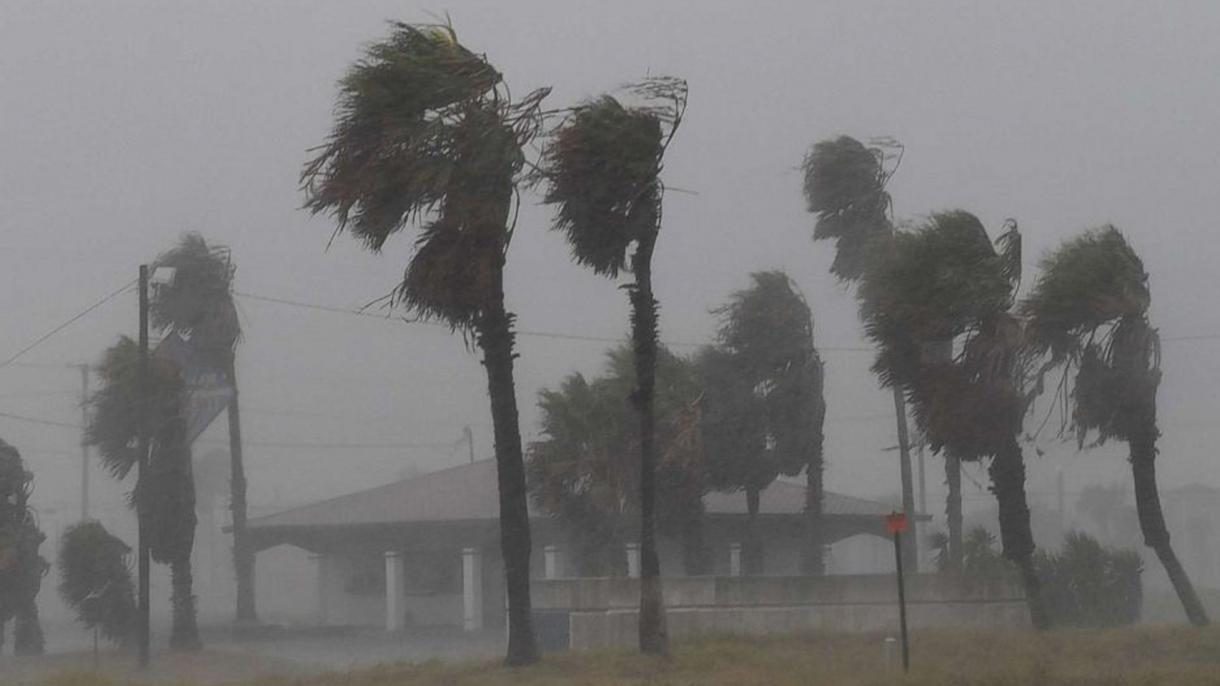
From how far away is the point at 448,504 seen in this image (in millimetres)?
58438

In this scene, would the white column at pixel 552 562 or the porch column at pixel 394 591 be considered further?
the porch column at pixel 394 591

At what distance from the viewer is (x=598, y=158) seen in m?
26.7

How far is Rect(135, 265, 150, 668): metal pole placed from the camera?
41906 mm

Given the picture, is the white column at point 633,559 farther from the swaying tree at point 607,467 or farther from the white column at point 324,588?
the white column at point 324,588

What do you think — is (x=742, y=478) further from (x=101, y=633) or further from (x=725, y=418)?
(x=101, y=633)

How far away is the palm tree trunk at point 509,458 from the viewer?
89.7 ft

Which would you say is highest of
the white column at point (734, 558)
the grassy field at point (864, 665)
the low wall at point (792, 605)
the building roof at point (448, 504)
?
the building roof at point (448, 504)

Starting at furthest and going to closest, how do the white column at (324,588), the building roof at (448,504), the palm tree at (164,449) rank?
the white column at (324,588)
the building roof at (448,504)
the palm tree at (164,449)

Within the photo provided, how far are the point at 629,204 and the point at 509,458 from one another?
452 cm

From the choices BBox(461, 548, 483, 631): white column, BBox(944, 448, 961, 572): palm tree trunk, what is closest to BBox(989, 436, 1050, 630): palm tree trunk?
BBox(944, 448, 961, 572): palm tree trunk

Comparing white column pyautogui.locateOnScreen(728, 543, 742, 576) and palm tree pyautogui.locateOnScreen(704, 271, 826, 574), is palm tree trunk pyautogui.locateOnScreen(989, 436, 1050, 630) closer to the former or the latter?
palm tree pyautogui.locateOnScreen(704, 271, 826, 574)

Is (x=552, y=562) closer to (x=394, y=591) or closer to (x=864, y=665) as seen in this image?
(x=394, y=591)

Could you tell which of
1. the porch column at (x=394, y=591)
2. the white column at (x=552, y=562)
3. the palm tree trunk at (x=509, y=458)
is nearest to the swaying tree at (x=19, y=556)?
the porch column at (x=394, y=591)

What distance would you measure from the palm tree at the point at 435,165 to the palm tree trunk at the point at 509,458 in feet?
0.19
